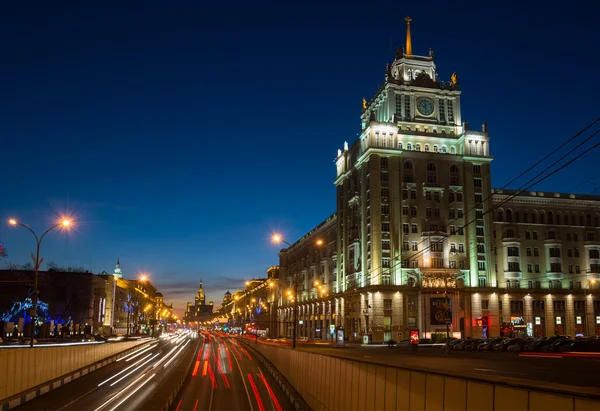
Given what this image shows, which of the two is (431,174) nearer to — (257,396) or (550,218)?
(550,218)

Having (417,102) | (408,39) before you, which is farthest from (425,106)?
(408,39)

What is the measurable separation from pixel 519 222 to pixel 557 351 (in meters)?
57.5

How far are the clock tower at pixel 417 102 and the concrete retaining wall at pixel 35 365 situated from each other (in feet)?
244

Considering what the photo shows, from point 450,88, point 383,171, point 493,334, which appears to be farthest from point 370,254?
point 450,88

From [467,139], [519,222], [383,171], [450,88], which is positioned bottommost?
[519,222]

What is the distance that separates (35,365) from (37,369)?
1.33 ft

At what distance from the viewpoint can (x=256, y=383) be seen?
3803cm

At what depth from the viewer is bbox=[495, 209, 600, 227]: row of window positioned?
103m

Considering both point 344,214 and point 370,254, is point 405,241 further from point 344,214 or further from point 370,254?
point 344,214

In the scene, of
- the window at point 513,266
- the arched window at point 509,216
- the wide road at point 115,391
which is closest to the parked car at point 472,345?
the wide road at point 115,391

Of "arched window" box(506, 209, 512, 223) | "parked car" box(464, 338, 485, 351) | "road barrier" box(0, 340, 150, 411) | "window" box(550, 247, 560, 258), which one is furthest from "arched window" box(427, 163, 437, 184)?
"road barrier" box(0, 340, 150, 411)

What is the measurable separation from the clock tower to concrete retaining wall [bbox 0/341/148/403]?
244 feet

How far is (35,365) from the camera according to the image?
28.7 metres

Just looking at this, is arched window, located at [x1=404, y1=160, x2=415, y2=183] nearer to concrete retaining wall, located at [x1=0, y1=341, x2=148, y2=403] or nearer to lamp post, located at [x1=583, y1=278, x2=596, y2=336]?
lamp post, located at [x1=583, y1=278, x2=596, y2=336]
